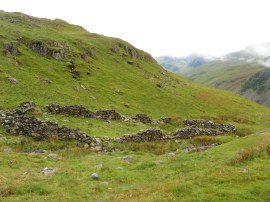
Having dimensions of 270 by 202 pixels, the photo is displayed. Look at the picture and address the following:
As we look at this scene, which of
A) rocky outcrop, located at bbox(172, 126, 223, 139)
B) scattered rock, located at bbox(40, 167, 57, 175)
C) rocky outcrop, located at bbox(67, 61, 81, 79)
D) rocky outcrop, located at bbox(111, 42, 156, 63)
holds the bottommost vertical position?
scattered rock, located at bbox(40, 167, 57, 175)

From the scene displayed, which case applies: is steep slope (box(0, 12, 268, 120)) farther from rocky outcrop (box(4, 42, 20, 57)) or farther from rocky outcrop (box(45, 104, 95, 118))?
rocky outcrop (box(45, 104, 95, 118))

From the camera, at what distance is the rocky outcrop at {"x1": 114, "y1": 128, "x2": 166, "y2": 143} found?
3678cm

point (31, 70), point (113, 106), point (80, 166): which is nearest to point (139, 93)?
point (113, 106)

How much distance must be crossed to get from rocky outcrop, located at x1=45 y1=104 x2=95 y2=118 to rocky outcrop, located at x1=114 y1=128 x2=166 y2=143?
31.1 ft

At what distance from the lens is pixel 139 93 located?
74938mm

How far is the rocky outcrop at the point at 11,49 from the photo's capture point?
63.9 meters

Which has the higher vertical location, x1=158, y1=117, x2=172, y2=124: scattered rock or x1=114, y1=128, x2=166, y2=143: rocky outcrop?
x1=158, y1=117, x2=172, y2=124: scattered rock

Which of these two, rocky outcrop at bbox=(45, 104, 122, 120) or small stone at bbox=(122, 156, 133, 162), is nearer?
small stone at bbox=(122, 156, 133, 162)

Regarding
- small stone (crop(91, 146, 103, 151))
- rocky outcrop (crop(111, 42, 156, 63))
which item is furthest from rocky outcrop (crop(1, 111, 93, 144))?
rocky outcrop (crop(111, 42, 156, 63))

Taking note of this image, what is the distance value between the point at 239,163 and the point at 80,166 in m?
11.2

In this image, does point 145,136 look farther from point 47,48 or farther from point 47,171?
point 47,48

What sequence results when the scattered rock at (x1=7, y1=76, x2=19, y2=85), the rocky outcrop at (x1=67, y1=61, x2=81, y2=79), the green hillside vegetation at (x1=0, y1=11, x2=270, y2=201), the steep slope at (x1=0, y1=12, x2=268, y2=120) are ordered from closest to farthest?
the green hillside vegetation at (x1=0, y1=11, x2=270, y2=201)
the scattered rock at (x1=7, y1=76, x2=19, y2=85)
the steep slope at (x1=0, y1=12, x2=268, y2=120)
the rocky outcrop at (x1=67, y1=61, x2=81, y2=79)

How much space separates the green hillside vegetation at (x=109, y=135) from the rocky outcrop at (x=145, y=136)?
143 centimetres

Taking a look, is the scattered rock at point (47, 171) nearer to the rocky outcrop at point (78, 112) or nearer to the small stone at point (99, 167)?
the small stone at point (99, 167)
